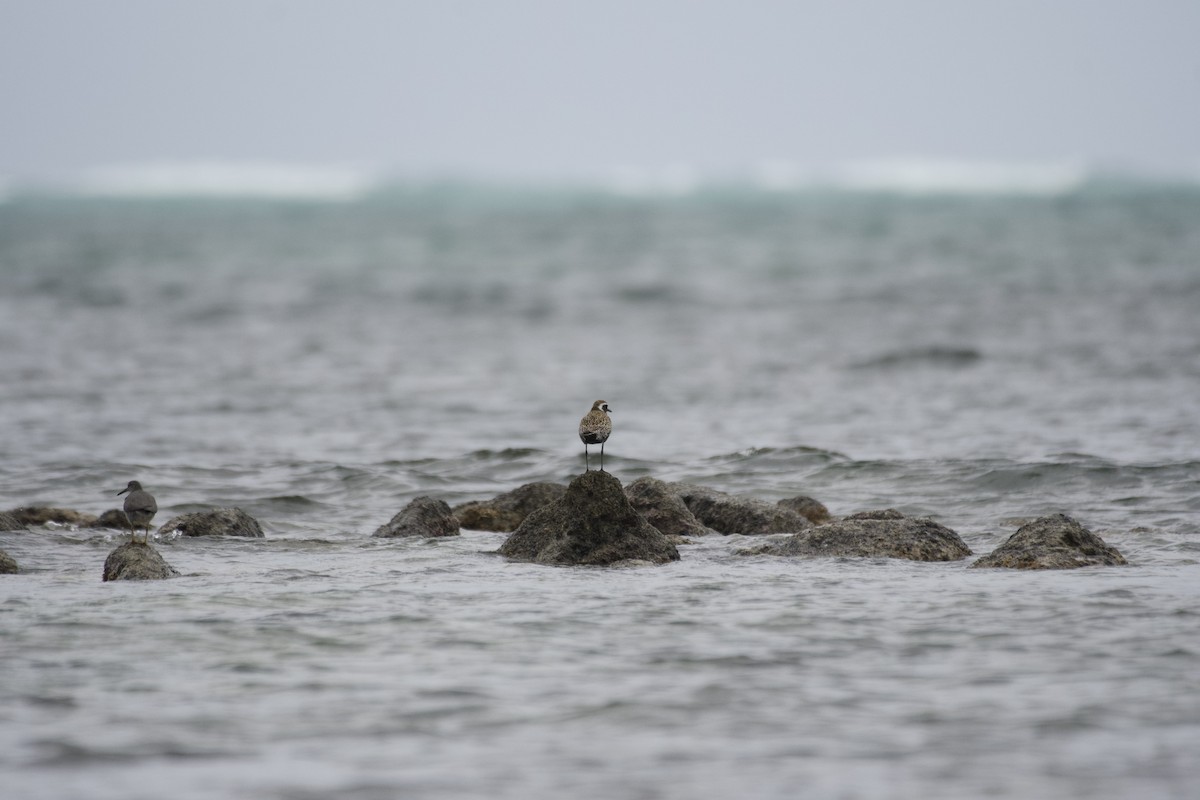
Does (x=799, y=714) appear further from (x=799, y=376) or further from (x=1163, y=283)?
(x=1163, y=283)

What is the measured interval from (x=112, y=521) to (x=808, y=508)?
6885 mm

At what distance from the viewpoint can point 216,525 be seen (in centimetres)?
1313

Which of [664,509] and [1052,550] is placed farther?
[664,509]

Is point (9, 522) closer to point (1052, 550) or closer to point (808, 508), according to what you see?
point (808, 508)

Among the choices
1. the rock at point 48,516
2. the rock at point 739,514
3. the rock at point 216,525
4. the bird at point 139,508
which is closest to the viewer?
the bird at point 139,508

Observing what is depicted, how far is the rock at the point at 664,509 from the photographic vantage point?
13.3 meters

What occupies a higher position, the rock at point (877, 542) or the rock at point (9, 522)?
the rock at point (9, 522)

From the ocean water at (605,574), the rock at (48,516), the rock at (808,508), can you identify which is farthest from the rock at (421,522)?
the rock at (808,508)

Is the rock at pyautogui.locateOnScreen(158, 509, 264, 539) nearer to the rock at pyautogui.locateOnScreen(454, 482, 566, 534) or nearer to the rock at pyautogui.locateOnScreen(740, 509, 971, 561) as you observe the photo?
the rock at pyautogui.locateOnScreen(454, 482, 566, 534)

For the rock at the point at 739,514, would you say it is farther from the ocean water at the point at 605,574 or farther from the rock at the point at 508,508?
the rock at the point at 508,508

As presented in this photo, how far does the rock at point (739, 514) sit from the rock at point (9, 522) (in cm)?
632

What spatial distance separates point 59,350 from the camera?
3094cm

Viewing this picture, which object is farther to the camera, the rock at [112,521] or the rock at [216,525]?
the rock at [112,521]

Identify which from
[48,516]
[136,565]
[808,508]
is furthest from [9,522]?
[808,508]
